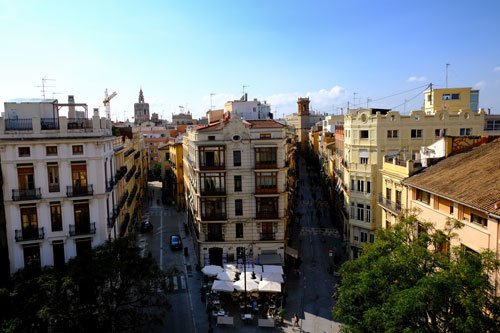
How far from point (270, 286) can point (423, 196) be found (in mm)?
15870

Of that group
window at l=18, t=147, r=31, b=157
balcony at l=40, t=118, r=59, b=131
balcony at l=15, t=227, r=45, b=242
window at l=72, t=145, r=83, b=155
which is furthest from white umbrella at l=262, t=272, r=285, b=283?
window at l=18, t=147, r=31, b=157

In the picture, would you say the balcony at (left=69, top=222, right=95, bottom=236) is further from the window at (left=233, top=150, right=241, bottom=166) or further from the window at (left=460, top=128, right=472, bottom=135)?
the window at (left=460, top=128, right=472, bottom=135)

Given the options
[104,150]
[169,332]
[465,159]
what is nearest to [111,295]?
[169,332]

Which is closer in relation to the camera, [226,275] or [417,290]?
[417,290]

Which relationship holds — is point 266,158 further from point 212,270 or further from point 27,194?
point 27,194

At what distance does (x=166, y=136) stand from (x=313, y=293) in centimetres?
9654

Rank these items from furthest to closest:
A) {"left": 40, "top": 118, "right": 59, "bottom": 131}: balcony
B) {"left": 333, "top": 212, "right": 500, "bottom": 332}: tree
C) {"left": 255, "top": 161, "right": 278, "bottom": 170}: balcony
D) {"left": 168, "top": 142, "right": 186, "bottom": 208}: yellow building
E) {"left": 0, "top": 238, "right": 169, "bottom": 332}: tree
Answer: {"left": 168, "top": 142, "right": 186, "bottom": 208}: yellow building, {"left": 255, "top": 161, "right": 278, "bottom": 170}: balcony, {"left": 40, "top": 118, "right": 59, "bottom": 131}: balcony, {"left": 0, "top": 238, "right": 169, "bottom": 332}: tree, {"left": 333, "top": 212, "right": 500, "bottom": 332}: tree

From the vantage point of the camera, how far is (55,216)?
1326 inches

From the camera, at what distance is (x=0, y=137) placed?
31.5m

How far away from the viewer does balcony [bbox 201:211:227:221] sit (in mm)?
45031

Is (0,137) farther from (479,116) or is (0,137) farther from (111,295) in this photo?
(479,116)

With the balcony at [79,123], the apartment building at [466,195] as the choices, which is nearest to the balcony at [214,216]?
the balcony at [79,123]

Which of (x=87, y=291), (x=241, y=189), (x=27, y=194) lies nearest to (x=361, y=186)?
(x=241, y=189)

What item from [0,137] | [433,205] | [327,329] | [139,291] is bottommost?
[327,329]
